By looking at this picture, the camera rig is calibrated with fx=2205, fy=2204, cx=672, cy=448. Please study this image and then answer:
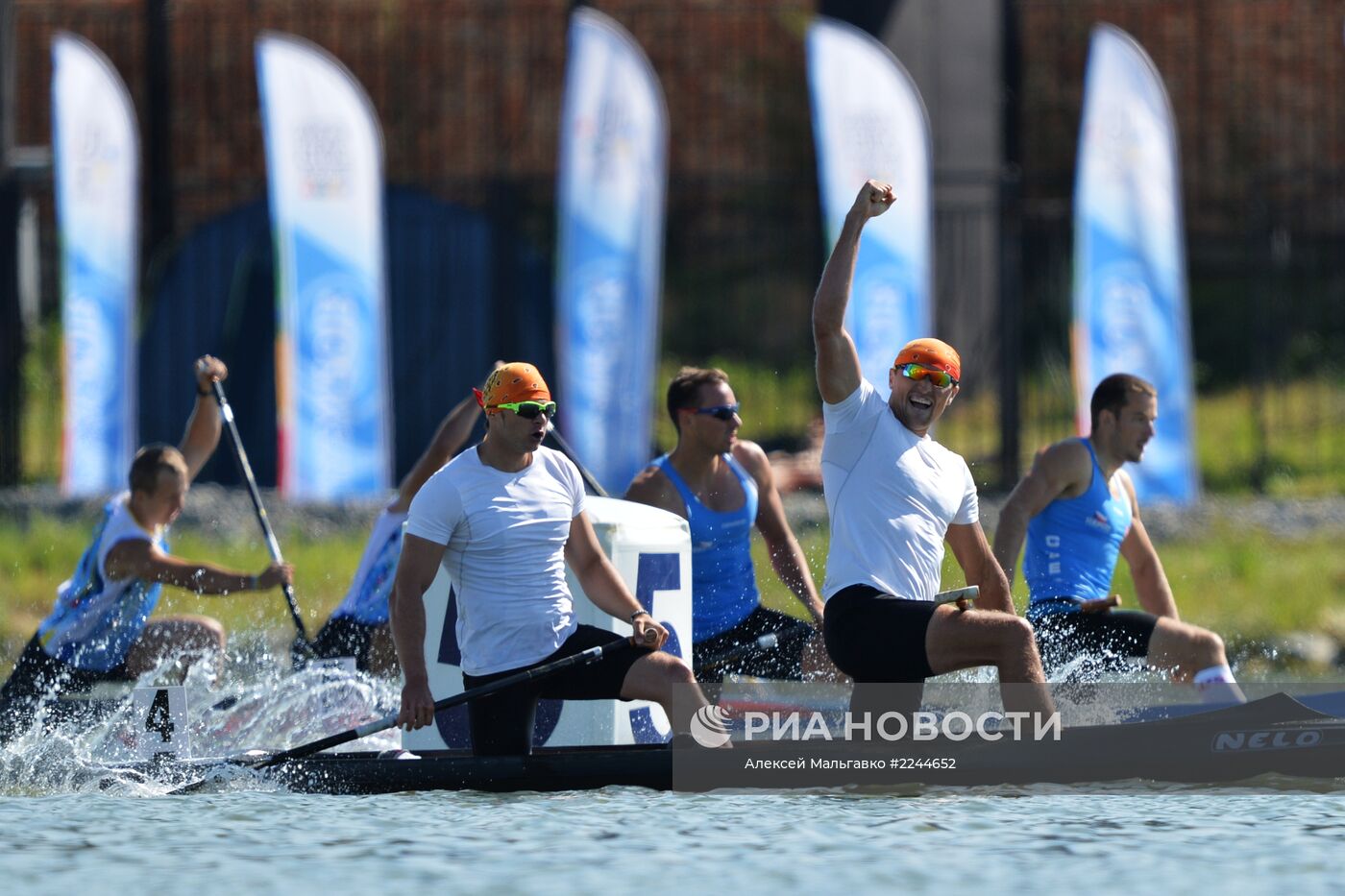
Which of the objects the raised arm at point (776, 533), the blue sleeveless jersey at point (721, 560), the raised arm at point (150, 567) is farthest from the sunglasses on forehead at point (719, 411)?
the raised arm at point (150, 567)

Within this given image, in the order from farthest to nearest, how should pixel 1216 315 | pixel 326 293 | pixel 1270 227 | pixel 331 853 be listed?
pixel 1216 315 < pixel 1270 227 < pixel 326 293 < pixel 331 853

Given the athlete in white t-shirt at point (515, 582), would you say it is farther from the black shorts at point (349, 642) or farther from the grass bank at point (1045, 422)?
the grass bank at point (1045, 422)

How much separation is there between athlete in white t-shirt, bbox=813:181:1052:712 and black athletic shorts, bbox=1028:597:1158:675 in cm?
140

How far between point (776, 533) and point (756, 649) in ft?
1.70

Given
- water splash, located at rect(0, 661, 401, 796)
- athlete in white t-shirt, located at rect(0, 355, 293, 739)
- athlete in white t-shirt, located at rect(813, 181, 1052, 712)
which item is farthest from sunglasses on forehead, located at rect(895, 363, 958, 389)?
athlete in white t-shirt, located at rect(0, 355, 293, 739)

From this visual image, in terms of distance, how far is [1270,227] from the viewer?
16625 mm

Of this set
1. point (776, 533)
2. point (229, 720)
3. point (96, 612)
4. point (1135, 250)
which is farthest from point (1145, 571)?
→ point (1135, 250)

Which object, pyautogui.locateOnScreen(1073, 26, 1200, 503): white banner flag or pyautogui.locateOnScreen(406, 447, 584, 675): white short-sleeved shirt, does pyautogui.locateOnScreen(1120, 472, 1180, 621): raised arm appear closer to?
pyautogui.locateOnScreen(406, 447, 584, 675): white short-sleeved shirt

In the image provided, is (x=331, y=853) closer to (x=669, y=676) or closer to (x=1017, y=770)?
(x=669, y=676)

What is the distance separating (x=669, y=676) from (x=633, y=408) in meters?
7.62

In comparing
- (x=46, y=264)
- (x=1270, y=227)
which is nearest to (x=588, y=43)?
(x=1270, y=227)

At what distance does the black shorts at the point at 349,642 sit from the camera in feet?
30.1

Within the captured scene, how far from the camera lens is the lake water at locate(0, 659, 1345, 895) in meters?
6.25

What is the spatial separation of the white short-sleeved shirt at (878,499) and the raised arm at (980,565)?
0.81 feet
